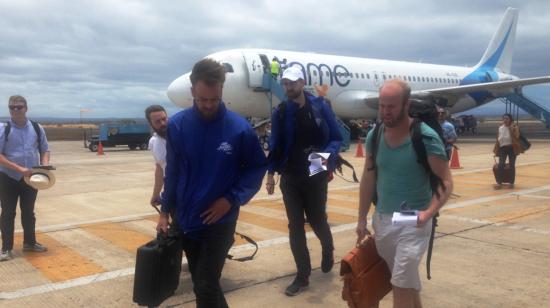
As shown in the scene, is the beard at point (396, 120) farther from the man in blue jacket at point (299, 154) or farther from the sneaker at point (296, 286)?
the sneaker at point (296, 286)

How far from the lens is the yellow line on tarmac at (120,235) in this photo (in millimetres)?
6516

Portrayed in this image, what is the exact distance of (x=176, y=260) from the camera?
311cm

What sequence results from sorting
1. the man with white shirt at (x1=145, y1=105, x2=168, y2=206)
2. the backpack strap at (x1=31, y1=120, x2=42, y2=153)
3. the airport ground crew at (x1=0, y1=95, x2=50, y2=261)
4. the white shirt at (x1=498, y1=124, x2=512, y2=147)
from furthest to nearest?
1. the white shirt at (x1=498, y1=124, x2=512, y2=147)
2. the backpack strap at (x1=31, y1=120, x2=42, y2=153)
3. the airport ground crew at (x1=0, y1=95, x2=50, y2=261)
4. the man with white shirt at (x1=145, y1=105, x2=168, y2=206)

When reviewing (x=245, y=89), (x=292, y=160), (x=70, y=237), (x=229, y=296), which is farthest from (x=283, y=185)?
(x=245, y=89)

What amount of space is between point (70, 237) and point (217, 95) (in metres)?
4.84

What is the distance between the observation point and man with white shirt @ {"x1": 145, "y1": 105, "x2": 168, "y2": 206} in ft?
16.3

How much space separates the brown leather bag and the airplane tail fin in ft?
117

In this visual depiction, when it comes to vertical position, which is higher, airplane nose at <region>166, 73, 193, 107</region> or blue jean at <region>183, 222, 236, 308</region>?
airplane nose at <region>166, 73, 193, 107</region>

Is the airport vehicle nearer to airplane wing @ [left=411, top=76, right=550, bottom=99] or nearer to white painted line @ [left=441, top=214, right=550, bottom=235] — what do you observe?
airplane wing @ [left=411, top=76, right=550, bottom=99]

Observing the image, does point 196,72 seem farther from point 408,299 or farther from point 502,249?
point 502,249

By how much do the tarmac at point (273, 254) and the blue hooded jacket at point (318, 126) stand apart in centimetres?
119

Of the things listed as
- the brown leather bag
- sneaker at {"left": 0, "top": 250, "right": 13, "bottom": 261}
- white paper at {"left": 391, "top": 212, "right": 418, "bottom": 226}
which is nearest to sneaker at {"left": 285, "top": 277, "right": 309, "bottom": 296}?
the brown leather bag

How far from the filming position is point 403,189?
322cm

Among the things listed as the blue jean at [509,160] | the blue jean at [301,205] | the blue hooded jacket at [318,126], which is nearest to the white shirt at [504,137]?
the blue jean at [509,160]
